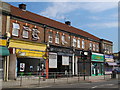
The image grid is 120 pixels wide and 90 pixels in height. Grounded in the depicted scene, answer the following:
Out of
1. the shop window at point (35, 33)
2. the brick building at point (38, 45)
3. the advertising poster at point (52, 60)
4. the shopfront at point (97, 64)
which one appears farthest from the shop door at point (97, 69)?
the shop window at point (35, 33)

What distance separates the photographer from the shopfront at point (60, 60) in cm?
2644

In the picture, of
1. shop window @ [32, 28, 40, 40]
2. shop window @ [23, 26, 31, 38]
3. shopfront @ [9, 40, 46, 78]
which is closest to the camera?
shopfront @ [9, 40, 46, 78]

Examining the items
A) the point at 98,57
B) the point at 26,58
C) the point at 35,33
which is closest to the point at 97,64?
the point at 98,57

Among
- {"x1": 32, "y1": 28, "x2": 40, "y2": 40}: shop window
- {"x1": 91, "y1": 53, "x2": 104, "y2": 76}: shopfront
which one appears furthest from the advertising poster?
{"x1": 91, "y1": 53, "x2": 104, "y2": 76}: shopfront

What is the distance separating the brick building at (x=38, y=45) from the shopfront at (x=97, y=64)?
2126 millimetres

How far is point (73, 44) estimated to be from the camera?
31.2 m

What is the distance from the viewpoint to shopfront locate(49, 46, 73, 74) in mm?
26438

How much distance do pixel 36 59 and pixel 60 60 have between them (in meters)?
4.72

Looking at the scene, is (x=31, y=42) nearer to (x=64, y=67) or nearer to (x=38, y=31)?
(x=38, y=31)

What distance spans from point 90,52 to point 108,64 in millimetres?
9675

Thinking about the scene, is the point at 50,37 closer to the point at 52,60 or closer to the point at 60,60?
the point at 52,60

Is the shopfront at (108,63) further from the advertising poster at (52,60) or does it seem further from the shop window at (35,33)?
the shop window at (35,33)

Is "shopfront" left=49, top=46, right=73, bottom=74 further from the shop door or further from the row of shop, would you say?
the shop door

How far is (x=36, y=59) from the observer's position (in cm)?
2472
